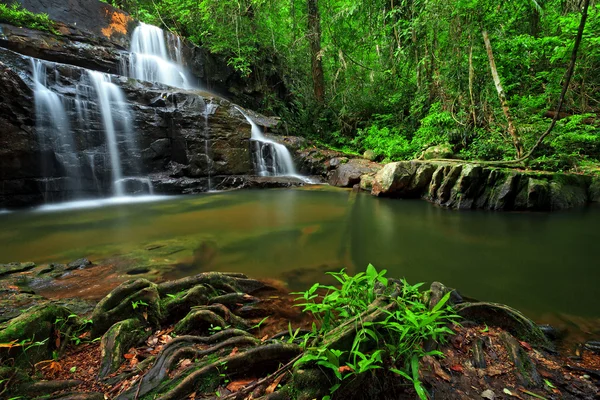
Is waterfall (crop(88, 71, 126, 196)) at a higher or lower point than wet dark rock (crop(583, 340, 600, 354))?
higher

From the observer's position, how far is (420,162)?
364 inches

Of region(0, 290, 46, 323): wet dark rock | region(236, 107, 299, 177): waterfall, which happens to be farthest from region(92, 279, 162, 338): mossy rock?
region(236, 107, 299, 177): waterfall

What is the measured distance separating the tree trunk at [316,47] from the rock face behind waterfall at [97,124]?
18.7 ft

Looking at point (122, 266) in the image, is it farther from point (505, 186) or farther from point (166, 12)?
point (166, 12)

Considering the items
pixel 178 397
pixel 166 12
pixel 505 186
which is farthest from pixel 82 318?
pixel 166 12

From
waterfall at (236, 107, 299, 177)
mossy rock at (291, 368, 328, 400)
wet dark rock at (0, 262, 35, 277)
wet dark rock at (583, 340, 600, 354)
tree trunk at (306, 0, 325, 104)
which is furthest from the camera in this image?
tree trunk at (306, 0, 325, 104)

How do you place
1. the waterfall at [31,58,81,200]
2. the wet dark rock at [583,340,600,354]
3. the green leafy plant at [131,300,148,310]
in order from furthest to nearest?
1. the waterfall at [31,58,81,200]
2. the green leafy plant at [131,300,148,310]
3. the wet dark rock at [583,340,600,354]

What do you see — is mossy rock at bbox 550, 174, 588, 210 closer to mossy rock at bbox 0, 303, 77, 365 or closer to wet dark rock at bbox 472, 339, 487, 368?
wet dark rock at bbox 472, 339, 487, 368

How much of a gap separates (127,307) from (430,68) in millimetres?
13405

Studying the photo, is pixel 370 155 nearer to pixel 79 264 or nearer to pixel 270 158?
pixel 270 158

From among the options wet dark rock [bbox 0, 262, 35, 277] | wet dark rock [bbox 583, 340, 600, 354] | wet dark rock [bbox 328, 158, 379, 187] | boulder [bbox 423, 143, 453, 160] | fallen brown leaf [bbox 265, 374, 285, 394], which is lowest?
wet dark rock [bbox 583, 340, 600, 354]

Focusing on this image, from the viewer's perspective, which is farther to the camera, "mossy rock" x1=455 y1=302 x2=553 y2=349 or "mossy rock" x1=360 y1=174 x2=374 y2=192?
"mossy rock" x1=360 y1=174 x2=374 y2=192

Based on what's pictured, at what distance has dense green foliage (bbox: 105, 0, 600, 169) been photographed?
8.70 meters

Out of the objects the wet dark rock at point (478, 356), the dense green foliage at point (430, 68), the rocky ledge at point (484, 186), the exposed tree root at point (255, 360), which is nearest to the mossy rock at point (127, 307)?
the exposed tree root at point (255, 360)
